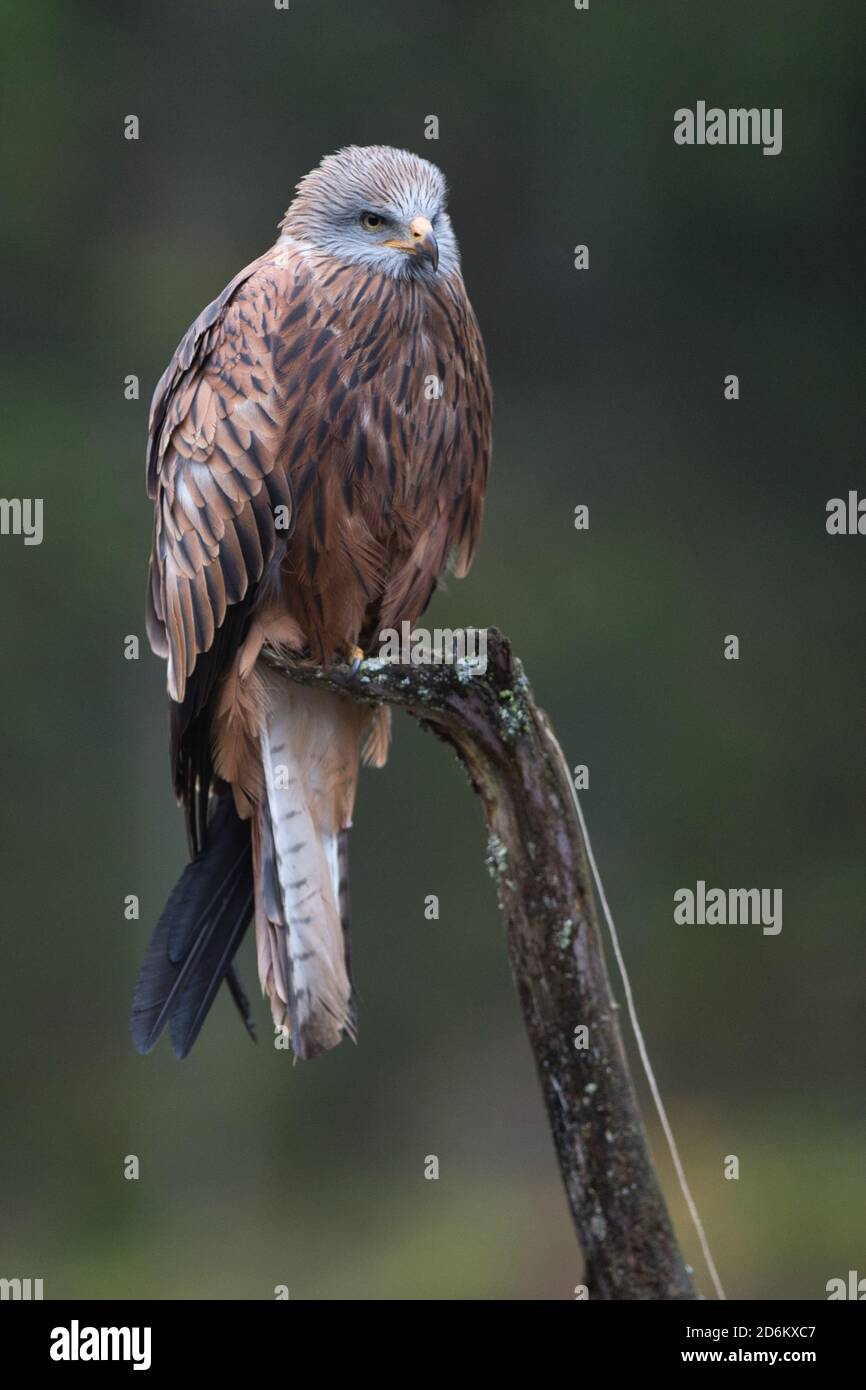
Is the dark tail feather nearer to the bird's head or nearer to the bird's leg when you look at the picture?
the bird's leg

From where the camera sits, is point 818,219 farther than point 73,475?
Yes

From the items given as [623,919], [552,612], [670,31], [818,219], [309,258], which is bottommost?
[623,919]

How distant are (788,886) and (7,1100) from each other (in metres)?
3.34

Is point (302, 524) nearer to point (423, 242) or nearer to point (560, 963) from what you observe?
point (423, 242)

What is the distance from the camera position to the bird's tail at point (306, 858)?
3.51m

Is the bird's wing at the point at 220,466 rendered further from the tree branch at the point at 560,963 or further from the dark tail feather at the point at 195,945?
the tree branch at the point at 560,963

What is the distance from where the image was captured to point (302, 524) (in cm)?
358

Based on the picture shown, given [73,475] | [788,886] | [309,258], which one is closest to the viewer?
[309,258]

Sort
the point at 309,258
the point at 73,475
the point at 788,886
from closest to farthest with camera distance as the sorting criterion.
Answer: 1. the point at 309,258
2. the point at 73,475
3. the point at 788,886

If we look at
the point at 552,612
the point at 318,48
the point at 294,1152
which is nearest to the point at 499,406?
the point at 552,612

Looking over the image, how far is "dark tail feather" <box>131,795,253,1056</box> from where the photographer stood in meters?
3.53

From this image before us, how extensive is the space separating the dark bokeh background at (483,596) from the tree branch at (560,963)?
12.0 ft

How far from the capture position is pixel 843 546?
24.9 feet

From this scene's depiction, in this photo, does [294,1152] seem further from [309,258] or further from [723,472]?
[309,258]
